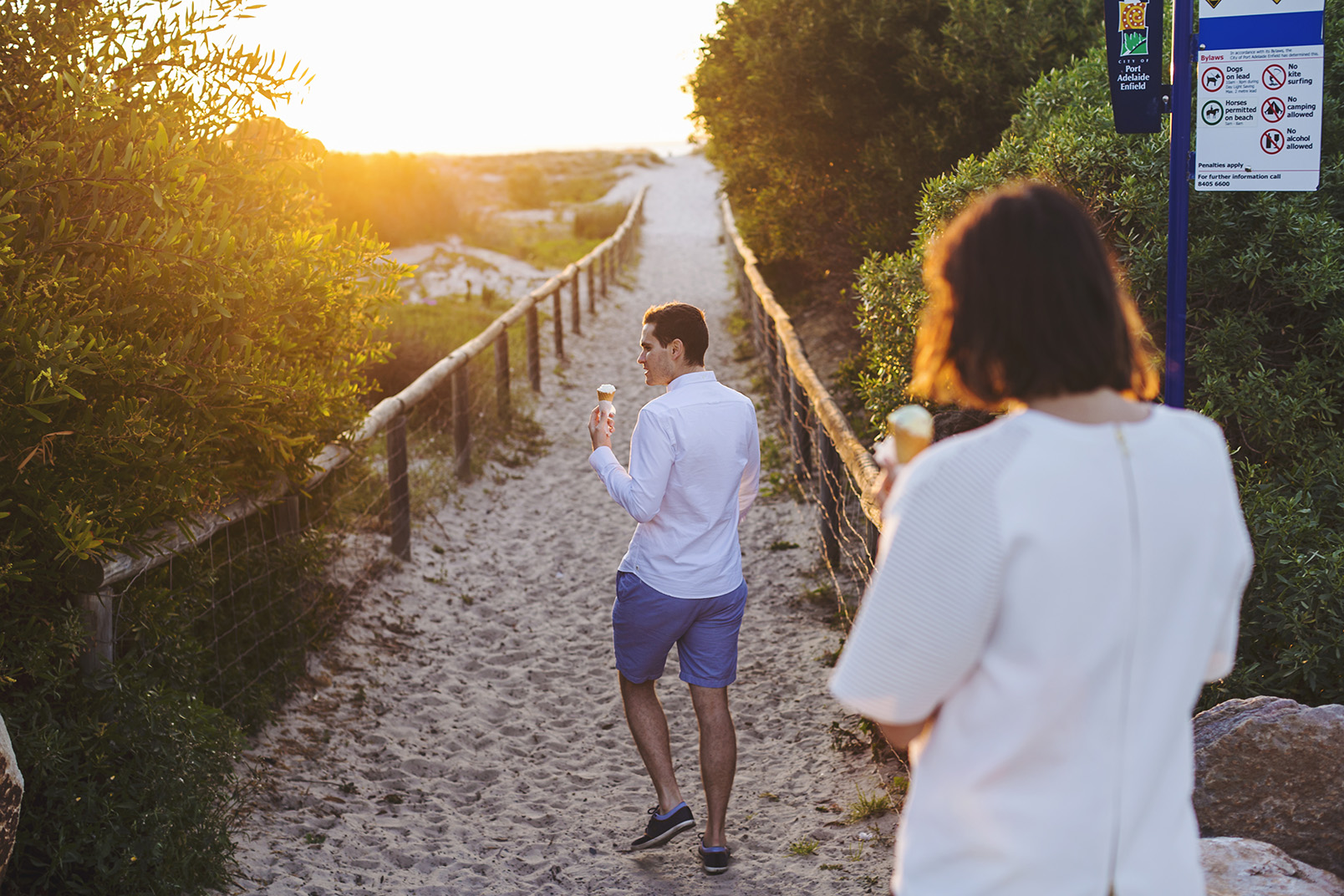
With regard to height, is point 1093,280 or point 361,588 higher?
point 1093,280

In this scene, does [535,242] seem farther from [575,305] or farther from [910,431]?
[910,431]

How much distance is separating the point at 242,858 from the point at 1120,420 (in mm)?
3153

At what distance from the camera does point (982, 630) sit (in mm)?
1282

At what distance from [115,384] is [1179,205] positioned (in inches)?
119

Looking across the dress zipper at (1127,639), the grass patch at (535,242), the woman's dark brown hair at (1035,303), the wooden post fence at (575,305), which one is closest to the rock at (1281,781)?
the dress zipper at (1127,639)

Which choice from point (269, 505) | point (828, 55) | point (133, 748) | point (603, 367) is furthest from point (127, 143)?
point (603, 367)

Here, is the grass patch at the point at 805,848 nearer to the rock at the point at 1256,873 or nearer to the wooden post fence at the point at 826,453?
the wooden post fence at the point at 826,453

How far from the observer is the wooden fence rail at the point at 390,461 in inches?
121

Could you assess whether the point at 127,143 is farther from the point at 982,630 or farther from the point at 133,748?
the point at 982,630

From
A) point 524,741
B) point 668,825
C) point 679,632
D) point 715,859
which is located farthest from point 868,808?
point 524,741

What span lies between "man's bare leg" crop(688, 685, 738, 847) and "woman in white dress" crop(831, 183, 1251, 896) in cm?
212

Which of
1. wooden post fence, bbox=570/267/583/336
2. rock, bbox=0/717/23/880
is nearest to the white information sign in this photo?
rock, bbox=0/717/23/880

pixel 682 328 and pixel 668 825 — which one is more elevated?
pixel 682 328

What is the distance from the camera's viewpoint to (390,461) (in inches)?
251
